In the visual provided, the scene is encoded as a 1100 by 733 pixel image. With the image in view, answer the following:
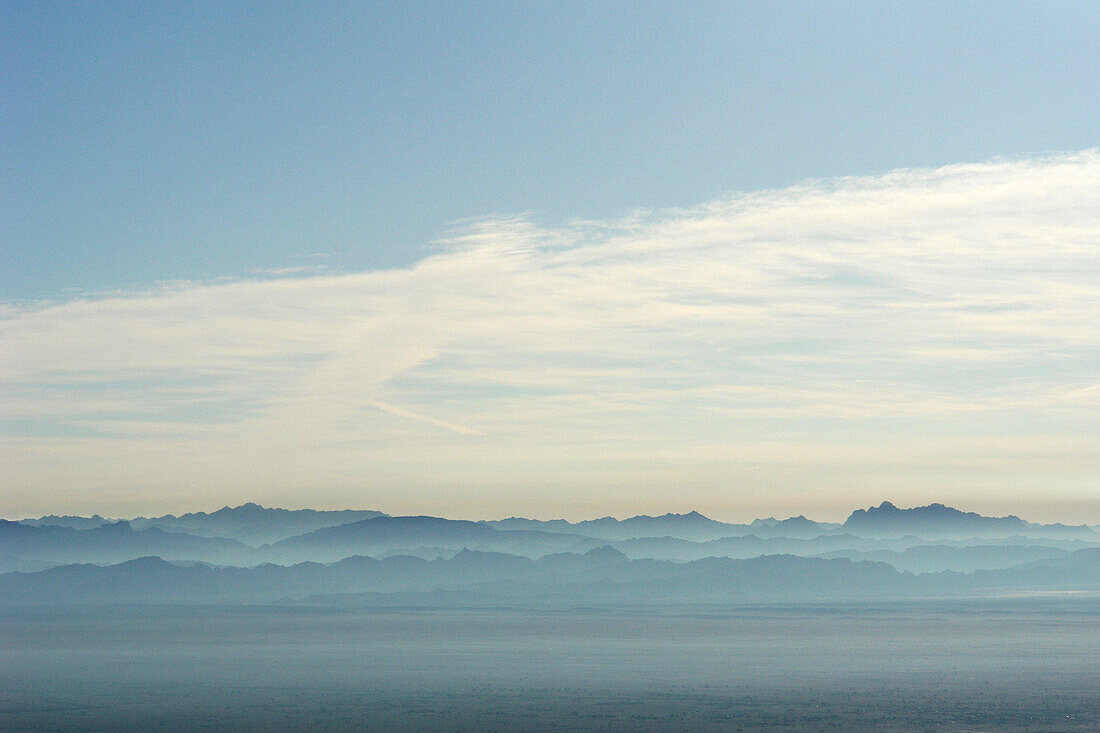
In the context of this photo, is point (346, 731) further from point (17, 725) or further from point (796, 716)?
point (796, 716)

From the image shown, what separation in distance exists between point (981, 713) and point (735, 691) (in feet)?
153

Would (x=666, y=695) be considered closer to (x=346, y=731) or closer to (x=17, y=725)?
(x=346, y=731)

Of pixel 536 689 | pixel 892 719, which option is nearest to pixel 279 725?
pixel 536 689

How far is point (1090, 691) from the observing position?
571 feet

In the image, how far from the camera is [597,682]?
198000mm

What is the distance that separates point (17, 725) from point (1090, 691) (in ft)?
475

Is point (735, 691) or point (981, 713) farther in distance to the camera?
point (735, 691)

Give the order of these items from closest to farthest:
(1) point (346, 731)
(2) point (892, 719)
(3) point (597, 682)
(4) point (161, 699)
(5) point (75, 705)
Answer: (1) point (346, 731) < (2) point (892, 719) < (5) point (75, 705) < (4) point (161, 699) < (3) point (597, 682)

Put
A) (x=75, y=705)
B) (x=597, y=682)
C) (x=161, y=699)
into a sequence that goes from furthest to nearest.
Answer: (x=597, y=682) → (x=161, y=699) → (x=75, y=705)

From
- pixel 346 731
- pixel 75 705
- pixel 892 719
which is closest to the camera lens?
pixel 346 731

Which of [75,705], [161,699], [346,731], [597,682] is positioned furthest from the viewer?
[597,682]

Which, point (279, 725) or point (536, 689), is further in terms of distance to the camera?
point (536, 689)

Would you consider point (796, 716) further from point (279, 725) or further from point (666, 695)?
point (279, 725)

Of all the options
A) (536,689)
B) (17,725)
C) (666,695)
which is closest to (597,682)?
(536,689)
